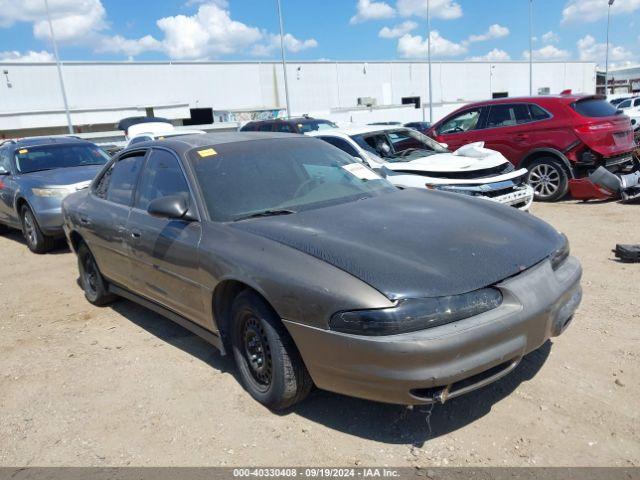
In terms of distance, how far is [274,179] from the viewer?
382cm

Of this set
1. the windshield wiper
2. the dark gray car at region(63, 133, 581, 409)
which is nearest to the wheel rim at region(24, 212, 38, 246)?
the dark gray car at region(63, 133, 581, 409)

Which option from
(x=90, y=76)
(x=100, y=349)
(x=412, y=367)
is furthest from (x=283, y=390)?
(x=90, y=76)

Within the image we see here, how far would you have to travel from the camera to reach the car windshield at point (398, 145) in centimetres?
794

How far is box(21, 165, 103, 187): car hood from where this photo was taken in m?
7.97

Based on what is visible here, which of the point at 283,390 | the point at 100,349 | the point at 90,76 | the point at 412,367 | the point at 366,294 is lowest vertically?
the point at 100,349

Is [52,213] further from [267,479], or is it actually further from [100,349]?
[267,479]

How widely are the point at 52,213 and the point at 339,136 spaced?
169 inches

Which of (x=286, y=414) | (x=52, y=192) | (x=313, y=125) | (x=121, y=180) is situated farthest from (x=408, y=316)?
(x=313, y=125)

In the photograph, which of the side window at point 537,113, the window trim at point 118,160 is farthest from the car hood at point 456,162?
the window trim at point 118,160

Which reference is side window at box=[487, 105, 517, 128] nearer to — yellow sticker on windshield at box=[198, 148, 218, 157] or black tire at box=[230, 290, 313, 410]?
yellow sticker on windshield at box=[198, 148, 218, 157]

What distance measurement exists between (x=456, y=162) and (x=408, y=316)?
5.33 meters

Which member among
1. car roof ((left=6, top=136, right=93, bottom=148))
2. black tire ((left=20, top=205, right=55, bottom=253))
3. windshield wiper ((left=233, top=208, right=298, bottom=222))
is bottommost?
black tire ((left=20, top=205, right=55, bottom=253))

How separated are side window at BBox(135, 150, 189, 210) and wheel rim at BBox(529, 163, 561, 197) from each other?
23.3 feet

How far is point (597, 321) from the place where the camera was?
161 inches
